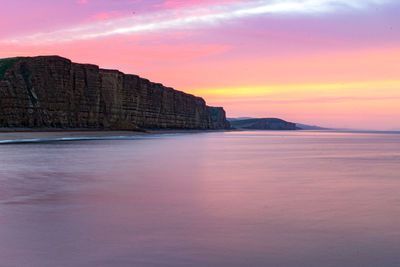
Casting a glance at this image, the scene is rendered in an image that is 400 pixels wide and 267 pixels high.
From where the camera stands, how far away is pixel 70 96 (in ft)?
302

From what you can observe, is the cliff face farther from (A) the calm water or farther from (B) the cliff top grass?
(A) the calm water

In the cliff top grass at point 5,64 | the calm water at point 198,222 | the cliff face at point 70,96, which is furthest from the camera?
the cliff top grass at point 5,64

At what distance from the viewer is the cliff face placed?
78.9 metres

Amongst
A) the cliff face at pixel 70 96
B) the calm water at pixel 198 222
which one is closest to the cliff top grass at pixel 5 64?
the cliff face at pixel 70 96

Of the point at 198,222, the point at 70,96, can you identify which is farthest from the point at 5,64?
the point at 198,222

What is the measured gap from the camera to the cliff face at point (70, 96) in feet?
259

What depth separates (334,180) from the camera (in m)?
14.8

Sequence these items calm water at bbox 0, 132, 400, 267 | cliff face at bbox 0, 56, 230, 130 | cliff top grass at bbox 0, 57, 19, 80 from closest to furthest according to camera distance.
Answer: calm water at bbox 0, 132, 400, 267 < cliff face at bbox 0, 56, 230, 130 < cliff top grass at bbox 0, 57, 19, 80

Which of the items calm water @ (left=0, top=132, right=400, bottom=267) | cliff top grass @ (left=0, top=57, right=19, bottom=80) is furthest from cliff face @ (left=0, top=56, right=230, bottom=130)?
calm water @ (left=0, top=132, right=400, bottom=267)

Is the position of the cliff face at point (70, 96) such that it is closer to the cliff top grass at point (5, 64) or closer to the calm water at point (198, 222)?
the cliff top grass at point (5, 64)

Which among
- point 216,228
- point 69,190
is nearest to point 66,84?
point 69,190

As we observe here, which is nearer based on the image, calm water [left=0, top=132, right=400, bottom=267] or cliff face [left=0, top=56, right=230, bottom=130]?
calm water [left=0, top=132, right=400, bottom=267]

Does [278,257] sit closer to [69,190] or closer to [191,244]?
[191,244]

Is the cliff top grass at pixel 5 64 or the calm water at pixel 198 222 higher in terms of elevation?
the cliff top grass at pixel 5 64
